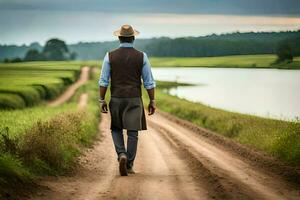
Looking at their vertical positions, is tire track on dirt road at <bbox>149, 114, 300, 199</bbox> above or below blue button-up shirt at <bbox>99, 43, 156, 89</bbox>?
below

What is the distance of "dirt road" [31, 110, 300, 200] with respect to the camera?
379 inches

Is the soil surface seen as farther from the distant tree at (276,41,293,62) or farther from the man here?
the distant tree at (276,41,293,62)

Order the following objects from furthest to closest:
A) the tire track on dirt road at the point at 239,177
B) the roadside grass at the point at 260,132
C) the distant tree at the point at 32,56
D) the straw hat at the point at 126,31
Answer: the distant tree at the point at 32,56 → the roadside grass at the point at 260,132 → the straw hat at the point at 126,31 → the tire track on dirt road at the point at 239,177

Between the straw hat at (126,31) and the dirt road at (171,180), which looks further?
the straw hat at (126,31)

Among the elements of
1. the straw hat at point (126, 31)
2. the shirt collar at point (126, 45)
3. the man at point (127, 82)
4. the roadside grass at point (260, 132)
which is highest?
the straw hat at point (126, 31)

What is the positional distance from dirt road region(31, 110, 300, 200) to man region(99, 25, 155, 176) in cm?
90

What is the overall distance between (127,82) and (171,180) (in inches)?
85.9

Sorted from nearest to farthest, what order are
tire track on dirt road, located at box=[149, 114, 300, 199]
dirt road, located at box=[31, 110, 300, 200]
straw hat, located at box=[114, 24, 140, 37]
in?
dirt road, located at box=[31, 110, 300, 200]
tire track on dirt road, located at box=[149, 114, 300, 199]
straw hat, located at box=[114, 24, 140, 37]

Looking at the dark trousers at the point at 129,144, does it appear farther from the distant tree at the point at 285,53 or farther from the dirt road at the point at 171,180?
the distant tree at the point at 285,53

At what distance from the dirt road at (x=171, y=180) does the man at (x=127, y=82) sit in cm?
90

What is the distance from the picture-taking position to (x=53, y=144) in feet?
41.5

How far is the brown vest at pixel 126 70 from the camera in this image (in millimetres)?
11820

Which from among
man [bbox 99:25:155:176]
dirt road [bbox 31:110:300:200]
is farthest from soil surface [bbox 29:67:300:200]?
man [bbox 99:25:155:176]

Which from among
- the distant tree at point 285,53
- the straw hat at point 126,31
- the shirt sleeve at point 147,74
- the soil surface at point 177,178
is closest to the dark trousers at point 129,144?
the soil surface at point 177,178
